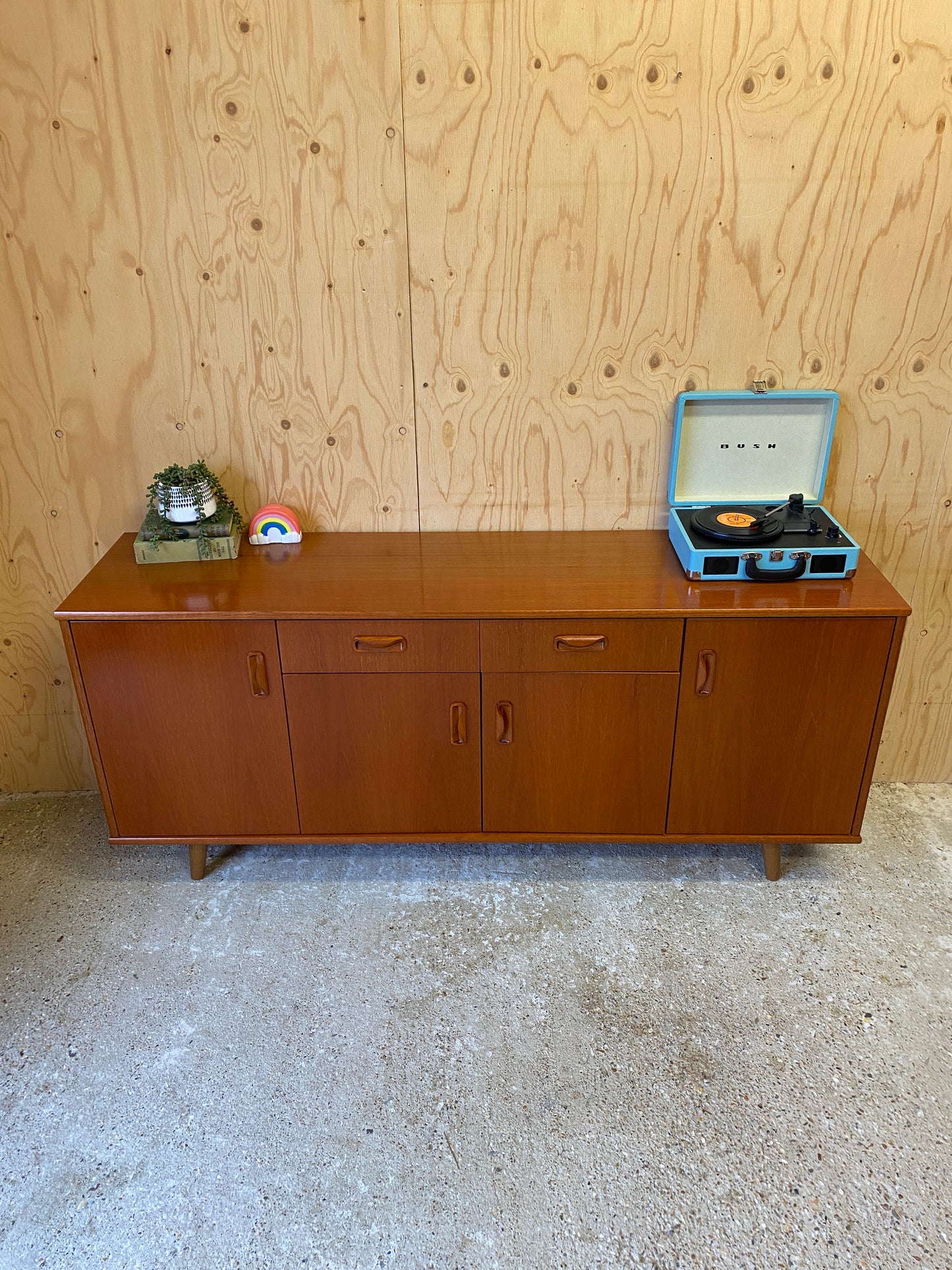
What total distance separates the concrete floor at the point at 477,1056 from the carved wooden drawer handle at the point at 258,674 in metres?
0.58

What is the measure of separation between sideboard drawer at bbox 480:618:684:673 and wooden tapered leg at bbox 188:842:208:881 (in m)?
0.92

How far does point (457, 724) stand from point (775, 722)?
736 mm

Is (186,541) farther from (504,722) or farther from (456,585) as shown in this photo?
(504,722)

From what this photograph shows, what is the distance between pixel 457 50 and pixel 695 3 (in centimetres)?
50

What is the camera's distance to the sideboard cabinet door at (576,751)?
1.94 meters

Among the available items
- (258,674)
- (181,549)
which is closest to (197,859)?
(258,674)

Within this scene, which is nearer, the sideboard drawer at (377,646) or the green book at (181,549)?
the sideboard drawer at (377,646)

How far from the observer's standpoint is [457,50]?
70.2 inches

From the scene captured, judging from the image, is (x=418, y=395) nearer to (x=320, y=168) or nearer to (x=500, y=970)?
(x=320, y=168)

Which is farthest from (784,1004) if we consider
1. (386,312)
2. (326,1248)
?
(386,312)

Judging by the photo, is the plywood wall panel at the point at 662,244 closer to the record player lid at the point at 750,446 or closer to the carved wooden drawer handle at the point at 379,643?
the record player lid at the point at 750,446

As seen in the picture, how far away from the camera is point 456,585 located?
197 cm

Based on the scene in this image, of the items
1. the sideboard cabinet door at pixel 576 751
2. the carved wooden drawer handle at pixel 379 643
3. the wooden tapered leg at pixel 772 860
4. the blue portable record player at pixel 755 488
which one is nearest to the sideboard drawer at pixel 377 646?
the carved wooden drawer handle at pixel 379 643

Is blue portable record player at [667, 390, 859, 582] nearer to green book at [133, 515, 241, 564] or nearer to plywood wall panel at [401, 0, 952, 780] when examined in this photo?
plywood wall panel at [401, 0, 952, 780]
